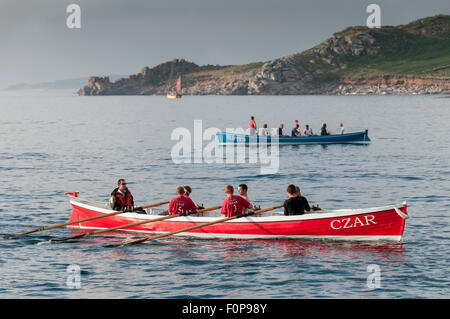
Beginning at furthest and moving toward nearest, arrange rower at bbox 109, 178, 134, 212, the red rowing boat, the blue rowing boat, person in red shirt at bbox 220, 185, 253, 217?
the blue rowing boat < rower at bbox 109, 178, 134, 212 < person in red shirt at bbox 220, 185, 253, 217 < the red rowing boat

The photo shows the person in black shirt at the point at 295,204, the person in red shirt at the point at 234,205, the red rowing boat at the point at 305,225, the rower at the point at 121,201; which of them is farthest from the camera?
the rower at the point at 121,201

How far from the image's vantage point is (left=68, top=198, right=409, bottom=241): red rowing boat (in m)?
20.7

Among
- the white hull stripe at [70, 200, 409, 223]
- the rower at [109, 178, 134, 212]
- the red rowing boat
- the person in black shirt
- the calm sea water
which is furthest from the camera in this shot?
the rower at [109, 178, 134, 212]

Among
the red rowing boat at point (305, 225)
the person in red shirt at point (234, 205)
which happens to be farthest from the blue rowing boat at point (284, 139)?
the person in red shirt at point (234, 205)

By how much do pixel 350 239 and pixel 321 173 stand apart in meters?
20.2

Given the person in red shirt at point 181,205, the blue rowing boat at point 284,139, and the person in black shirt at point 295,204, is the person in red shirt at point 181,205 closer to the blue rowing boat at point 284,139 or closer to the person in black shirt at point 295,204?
the person in black shirt at point 295,204

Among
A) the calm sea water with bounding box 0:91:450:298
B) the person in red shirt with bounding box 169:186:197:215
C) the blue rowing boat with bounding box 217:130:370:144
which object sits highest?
the blue rowing boat with bounding box 217:130:370:144

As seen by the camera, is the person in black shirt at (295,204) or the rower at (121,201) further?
the rower at (121,201)

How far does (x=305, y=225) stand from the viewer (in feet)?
70.0

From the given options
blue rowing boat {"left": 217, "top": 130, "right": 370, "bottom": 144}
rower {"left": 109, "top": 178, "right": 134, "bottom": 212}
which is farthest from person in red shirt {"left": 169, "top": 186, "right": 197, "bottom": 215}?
blue rowing boat {"left": 217, "top": 130, "right": 370, "bottom": 144}

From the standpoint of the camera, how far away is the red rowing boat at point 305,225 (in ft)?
67.8

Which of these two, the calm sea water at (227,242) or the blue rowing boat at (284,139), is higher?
the blue rowing boat at (284,139)

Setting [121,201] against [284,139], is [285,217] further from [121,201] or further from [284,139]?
[284,139]

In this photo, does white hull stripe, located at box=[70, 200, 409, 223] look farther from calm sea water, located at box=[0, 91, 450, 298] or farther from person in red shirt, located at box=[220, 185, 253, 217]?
calm sea water, located at box=[0, 91, 450, 298]
